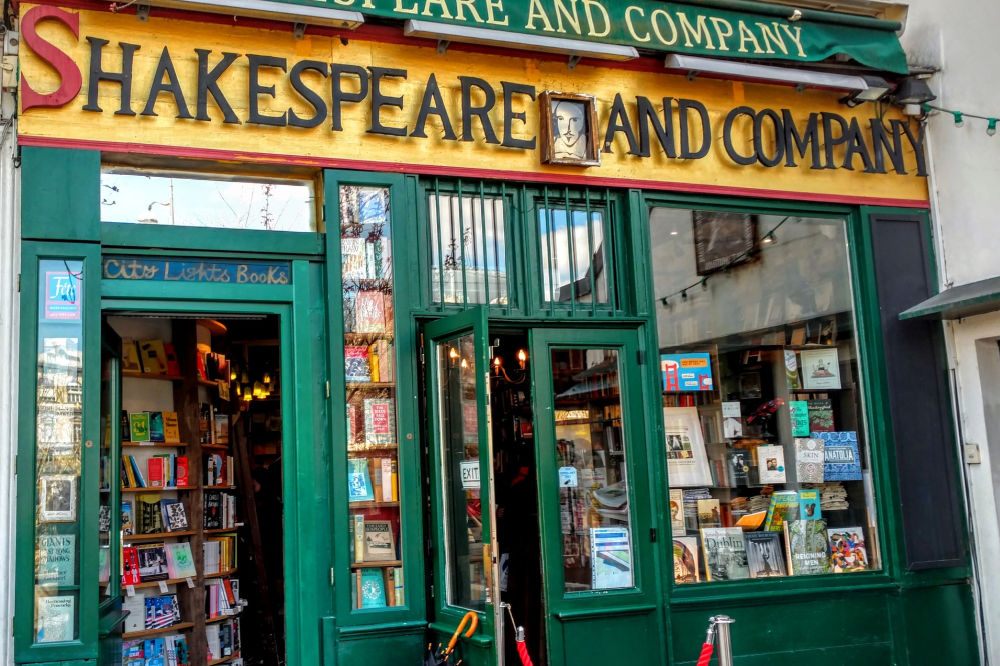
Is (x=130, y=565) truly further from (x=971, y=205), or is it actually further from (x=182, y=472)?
(x=971, y=205)

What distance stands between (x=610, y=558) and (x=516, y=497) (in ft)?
5.82

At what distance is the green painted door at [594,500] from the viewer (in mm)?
7230

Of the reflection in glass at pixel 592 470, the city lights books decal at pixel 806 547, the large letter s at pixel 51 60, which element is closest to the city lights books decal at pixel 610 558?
the reflection in glass at pixel 592 470

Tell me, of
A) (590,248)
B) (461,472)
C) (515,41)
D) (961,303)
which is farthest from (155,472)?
(961,303)

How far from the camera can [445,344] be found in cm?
696

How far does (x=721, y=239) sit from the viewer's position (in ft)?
27.4

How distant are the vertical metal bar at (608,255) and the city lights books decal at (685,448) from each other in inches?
37.8

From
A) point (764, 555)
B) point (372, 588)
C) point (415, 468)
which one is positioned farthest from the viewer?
point (764, 555)

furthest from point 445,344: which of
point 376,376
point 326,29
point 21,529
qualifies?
point 21,529

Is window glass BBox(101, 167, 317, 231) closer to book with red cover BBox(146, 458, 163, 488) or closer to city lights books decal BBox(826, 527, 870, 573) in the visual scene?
book with red cover BBox(146, 458, 163, 488)

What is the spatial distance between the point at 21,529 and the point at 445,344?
2.78 m

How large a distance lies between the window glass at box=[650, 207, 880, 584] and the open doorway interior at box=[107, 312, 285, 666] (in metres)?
3.34

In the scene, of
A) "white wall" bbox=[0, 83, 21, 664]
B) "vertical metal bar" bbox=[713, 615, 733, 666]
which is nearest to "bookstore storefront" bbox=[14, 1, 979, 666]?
"white wall" bbox=[0, 83, 21, 664]

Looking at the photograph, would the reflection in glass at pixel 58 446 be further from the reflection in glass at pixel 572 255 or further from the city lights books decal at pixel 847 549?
the city lights books decal at pixel 847 549
